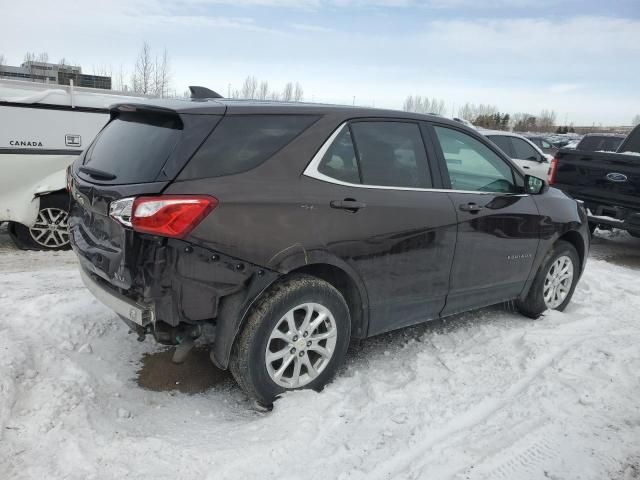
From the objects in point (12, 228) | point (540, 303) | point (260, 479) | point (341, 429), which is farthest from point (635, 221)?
point (12, 228)

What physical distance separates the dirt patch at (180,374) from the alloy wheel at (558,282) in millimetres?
3053

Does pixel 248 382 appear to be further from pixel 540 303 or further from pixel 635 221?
pixel 635 221

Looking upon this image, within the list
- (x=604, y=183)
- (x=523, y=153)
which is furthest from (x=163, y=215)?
(x=523, y=153)

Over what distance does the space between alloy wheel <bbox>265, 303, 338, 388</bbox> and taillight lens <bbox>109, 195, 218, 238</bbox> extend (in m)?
0.80

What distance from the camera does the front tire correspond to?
3043mm

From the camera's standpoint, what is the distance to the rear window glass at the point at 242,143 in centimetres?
290

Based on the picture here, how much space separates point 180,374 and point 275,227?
1.36 metres

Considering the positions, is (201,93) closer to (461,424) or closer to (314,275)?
(314,275)

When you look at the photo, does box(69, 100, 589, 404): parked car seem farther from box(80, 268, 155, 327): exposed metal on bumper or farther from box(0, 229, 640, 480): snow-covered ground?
box(0, 229, 640, 480): snow-covered ground

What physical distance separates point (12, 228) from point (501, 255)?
5.81m

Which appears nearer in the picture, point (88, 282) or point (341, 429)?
point (341, 429)

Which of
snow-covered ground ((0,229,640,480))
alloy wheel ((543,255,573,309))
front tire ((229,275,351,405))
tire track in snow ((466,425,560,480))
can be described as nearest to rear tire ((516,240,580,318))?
alloy wheel ((543,255,573,309))

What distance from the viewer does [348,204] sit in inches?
130

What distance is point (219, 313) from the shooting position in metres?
2.98
